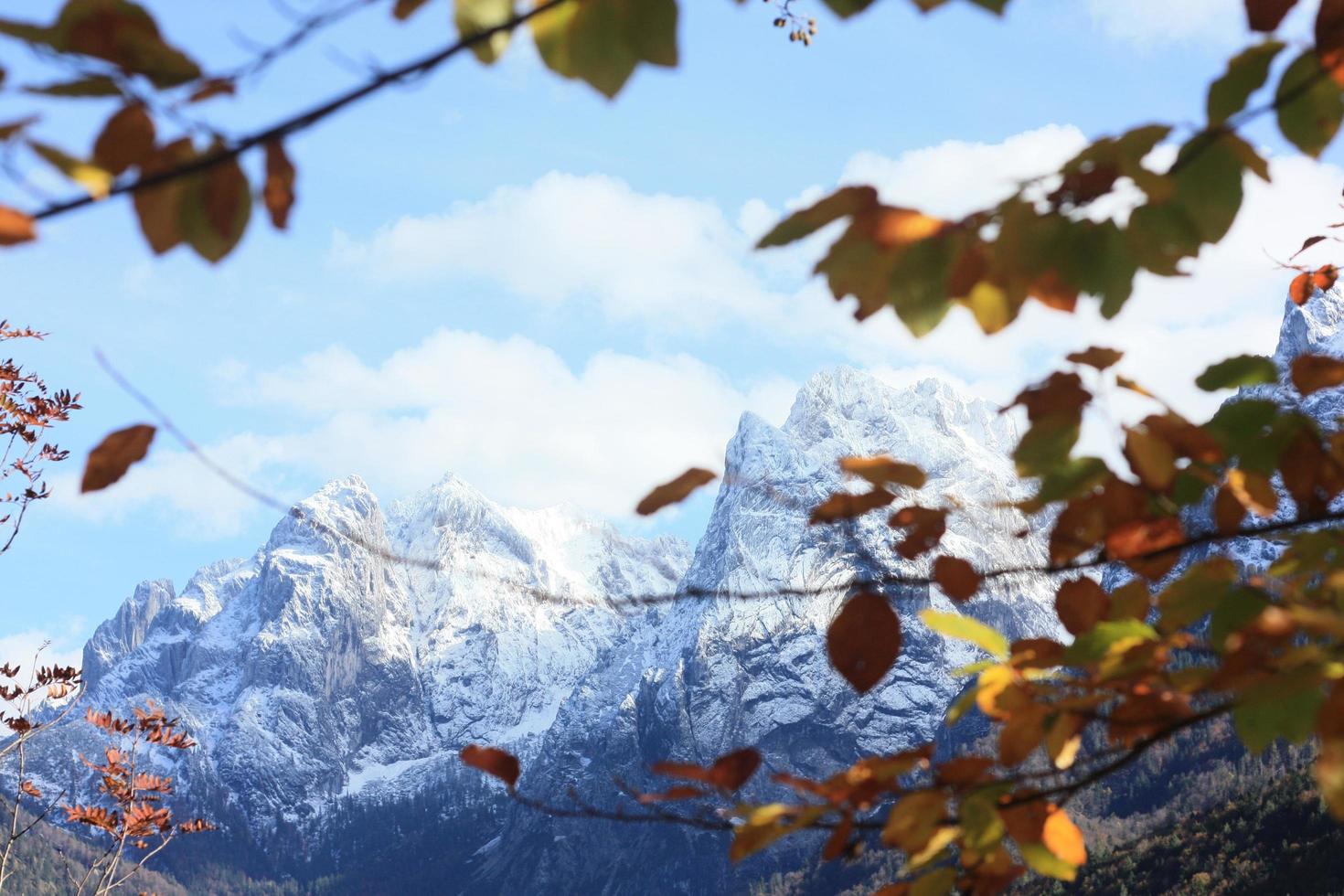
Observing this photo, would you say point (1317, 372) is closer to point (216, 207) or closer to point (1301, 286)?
point (216, 207)

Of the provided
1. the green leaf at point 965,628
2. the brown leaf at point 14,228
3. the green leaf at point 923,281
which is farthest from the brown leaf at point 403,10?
the green leaf at point 965,628

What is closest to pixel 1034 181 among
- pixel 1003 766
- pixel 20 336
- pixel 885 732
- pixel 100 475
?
pixel 1003 766

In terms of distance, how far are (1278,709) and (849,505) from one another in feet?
1.73

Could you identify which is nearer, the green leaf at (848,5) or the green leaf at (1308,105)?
the green leaf at (848,5)

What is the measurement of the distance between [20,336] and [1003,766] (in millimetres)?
7778

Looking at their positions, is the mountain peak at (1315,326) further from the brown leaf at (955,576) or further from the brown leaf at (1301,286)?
the brown leaf at (955,576)

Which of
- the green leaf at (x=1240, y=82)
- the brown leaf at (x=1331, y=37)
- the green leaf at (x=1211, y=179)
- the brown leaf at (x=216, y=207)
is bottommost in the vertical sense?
the brown leaf at (x=216, y=207)

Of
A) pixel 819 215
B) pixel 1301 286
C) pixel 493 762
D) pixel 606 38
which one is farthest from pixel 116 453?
pixel 1301 286

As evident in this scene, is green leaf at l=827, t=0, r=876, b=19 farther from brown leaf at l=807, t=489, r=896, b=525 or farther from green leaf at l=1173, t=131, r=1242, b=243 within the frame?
brown leaf at l=807, t=489, r=896, b=525

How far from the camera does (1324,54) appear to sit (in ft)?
4.32

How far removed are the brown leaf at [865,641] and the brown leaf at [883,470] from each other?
0.56 feet

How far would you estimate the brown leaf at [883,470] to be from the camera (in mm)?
1212

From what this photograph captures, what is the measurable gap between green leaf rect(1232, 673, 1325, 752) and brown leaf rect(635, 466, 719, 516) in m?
0.67

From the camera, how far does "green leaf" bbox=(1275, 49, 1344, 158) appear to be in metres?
1.32
